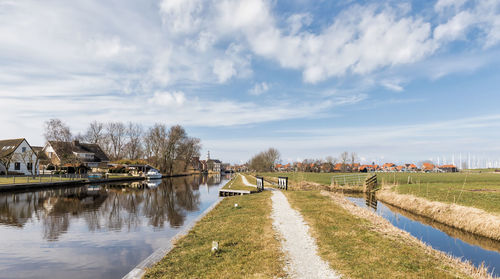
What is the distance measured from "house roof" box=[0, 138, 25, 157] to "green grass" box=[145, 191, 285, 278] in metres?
55.1

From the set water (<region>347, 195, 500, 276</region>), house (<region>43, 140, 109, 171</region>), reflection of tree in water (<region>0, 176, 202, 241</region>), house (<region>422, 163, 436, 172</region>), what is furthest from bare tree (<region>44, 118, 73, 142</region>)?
house (<region>422, 163, 436, 172</region>)

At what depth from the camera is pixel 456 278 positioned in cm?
646

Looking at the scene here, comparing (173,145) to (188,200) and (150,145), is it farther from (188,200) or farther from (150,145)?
(188,200)

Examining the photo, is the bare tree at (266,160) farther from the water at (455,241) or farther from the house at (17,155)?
the water at (455,241)

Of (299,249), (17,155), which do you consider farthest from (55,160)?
(299,249)

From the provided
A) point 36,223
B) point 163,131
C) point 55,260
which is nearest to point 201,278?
point 55,260

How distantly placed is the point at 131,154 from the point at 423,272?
90430 mm

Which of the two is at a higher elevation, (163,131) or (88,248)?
(163,131)

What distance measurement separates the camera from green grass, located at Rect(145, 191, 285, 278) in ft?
22.6

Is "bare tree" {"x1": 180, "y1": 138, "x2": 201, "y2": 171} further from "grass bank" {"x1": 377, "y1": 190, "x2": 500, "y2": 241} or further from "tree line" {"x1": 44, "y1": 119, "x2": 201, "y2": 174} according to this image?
"grass bank" {"x1": 377, "y1": 190, "x2": 500, "y2": 241}

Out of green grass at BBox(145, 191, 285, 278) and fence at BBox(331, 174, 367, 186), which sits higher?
green grass at BBox(145, 191, 285, 278)

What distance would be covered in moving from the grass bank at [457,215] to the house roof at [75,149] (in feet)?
198

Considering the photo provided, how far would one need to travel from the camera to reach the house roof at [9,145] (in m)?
48.7

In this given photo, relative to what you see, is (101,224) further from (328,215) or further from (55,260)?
(328,215)
